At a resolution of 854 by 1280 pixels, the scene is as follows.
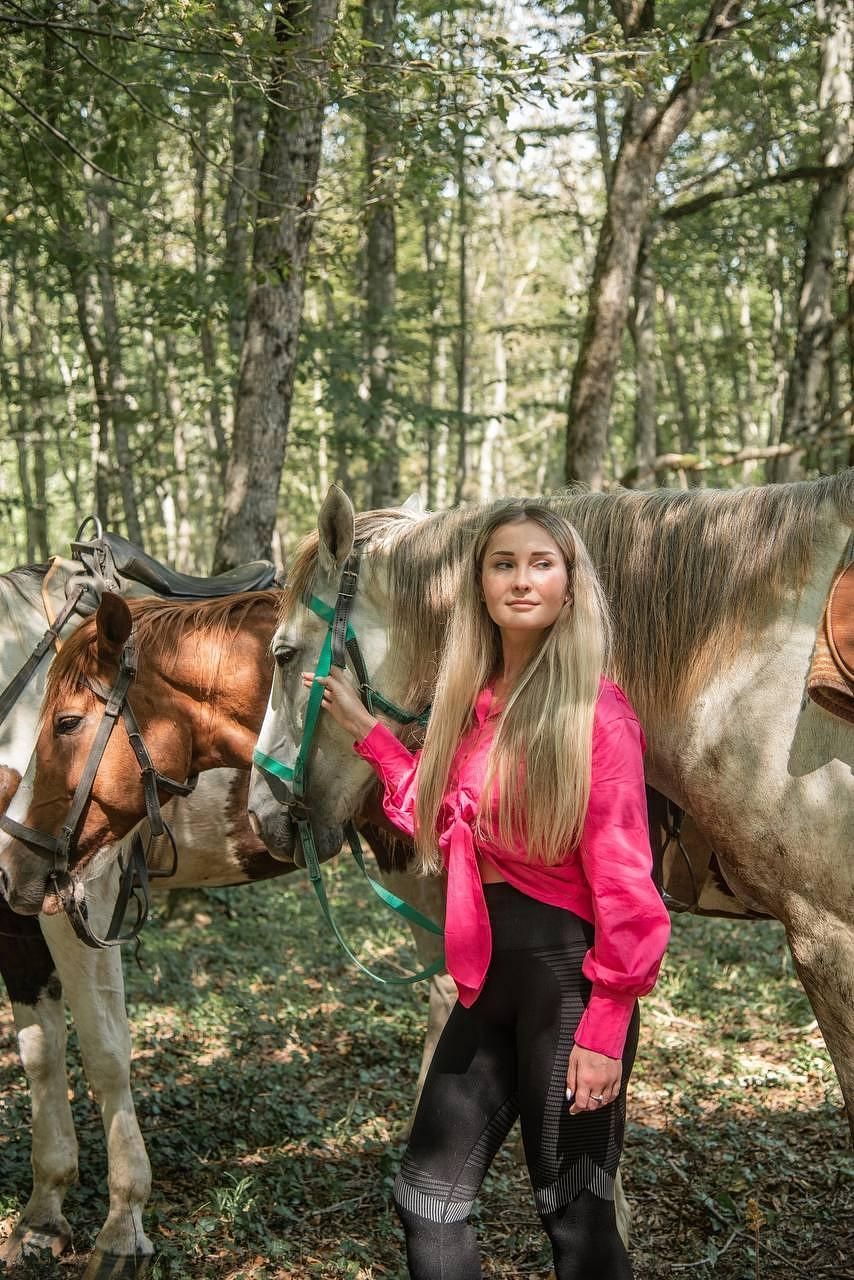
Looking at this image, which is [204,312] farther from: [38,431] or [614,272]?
[38,431]

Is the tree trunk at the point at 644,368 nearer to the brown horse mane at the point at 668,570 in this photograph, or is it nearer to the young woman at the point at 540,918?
the brown horse mane at the point at 668,570

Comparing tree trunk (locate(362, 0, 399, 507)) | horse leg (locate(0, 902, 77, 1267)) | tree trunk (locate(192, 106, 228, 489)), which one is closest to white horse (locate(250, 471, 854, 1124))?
horse leg (locate(0, 902, 77, 1267))

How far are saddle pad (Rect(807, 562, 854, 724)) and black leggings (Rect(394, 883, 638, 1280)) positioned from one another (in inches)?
26.9

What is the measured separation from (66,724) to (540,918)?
5.67ft

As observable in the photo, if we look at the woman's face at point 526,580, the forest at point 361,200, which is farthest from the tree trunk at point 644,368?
the woman's face at point 526,580

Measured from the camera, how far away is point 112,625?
3.12 metres

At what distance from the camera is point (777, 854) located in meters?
2.27

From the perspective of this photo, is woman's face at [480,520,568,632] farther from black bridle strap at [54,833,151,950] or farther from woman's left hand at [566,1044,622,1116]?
black bridle strap at [54,833,151,950]

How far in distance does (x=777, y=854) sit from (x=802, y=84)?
17852 millimetres

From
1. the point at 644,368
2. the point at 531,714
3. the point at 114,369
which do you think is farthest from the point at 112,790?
the point at 644,368

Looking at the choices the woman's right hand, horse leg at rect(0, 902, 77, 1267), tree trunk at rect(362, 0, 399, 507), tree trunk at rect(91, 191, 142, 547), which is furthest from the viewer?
tree trunk at rect(91, 191, 142, 547)

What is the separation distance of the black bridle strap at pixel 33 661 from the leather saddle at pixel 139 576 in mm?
118

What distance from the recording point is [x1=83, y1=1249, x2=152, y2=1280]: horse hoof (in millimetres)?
3197

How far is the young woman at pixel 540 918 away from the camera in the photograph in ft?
6.53
